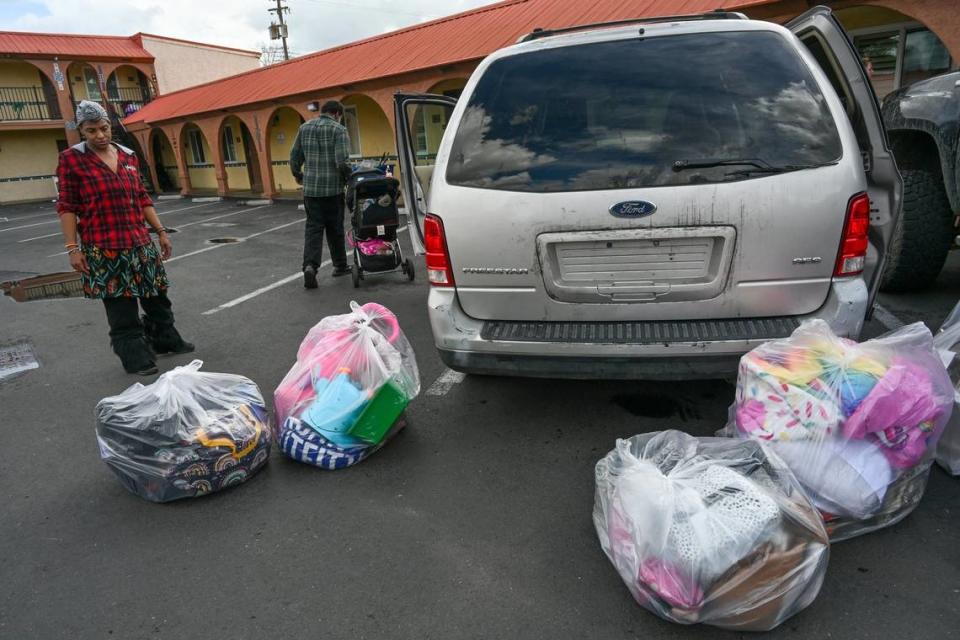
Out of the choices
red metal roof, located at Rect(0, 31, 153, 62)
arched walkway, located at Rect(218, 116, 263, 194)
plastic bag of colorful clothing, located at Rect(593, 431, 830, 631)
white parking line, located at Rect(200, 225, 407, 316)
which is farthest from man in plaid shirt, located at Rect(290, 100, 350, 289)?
red metal roof, located at Rect(0, 31, 153, 62)

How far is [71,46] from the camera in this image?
1130 inches

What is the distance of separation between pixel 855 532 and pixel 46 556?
3213mm

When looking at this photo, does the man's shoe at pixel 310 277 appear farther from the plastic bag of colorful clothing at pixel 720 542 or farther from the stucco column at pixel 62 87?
the stucco column at pixel 62 87

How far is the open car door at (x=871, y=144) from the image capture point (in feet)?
9.59

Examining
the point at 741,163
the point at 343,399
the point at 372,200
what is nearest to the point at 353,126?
the point at 372,200

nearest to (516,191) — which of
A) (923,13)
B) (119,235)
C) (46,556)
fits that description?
(46,556)

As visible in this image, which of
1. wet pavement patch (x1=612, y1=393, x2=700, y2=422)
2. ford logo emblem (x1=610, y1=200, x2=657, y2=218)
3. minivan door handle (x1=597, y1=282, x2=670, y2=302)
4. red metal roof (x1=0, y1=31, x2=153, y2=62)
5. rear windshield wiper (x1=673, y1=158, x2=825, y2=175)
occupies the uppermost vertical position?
red metal roof (x1=0, y1=31, x2=153, y2=62)

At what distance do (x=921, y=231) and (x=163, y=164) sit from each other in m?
30.3

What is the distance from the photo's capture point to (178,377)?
2.93 metres

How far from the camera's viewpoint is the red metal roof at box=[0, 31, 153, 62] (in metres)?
27.2

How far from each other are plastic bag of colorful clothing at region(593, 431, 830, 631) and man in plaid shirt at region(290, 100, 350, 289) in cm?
551

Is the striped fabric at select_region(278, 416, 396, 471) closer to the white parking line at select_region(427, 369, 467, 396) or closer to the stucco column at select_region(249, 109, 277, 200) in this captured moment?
the white parking line at select_region(427, 369, 467, 396)

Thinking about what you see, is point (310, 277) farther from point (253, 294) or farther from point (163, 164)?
point (163, 164)

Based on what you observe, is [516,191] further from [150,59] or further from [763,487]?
[150,59]
